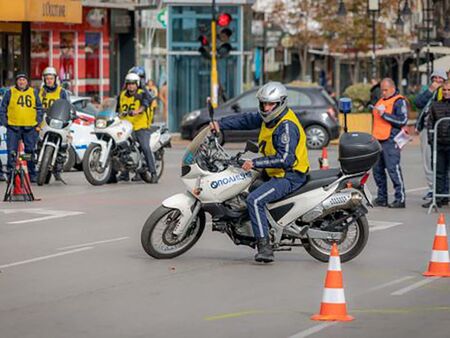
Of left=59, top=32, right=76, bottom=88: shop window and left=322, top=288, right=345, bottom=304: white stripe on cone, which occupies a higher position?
left=59, top=32, right=76, bottom=88: shop window

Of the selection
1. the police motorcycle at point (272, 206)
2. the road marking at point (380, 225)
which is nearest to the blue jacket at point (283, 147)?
the police motorcycle at point (272, 206)

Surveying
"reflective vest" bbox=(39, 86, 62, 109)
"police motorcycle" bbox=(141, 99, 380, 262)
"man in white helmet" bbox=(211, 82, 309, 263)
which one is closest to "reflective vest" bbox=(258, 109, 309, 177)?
"man in white helmet" bbox=(211, 82, 309, 263)

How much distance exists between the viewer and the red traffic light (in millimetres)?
36375

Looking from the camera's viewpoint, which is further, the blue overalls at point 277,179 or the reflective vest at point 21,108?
the reflective vest at point 21,108

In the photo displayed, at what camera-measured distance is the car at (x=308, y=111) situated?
3381cm

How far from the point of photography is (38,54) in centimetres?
3925

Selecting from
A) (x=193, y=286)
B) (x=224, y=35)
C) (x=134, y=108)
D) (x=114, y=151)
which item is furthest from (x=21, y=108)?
(x=224, y=35)

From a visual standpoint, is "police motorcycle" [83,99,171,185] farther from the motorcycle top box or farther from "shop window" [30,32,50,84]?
"shop window" [30,32,50,84]

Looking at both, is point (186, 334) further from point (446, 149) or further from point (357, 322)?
point (446, 149)

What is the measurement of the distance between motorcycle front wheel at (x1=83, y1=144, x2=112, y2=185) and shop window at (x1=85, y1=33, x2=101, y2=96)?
2010 cm

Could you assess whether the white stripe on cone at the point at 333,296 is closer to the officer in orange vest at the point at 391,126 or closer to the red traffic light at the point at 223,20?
the officer in orange vest at the point at 391,126

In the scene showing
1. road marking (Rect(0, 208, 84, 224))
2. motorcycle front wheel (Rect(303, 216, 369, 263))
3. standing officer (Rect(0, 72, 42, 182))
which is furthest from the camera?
standing officer (Rect(0, 72, 42, 182))

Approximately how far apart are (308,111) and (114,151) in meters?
13.0

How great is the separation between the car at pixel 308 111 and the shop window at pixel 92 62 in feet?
26.2
